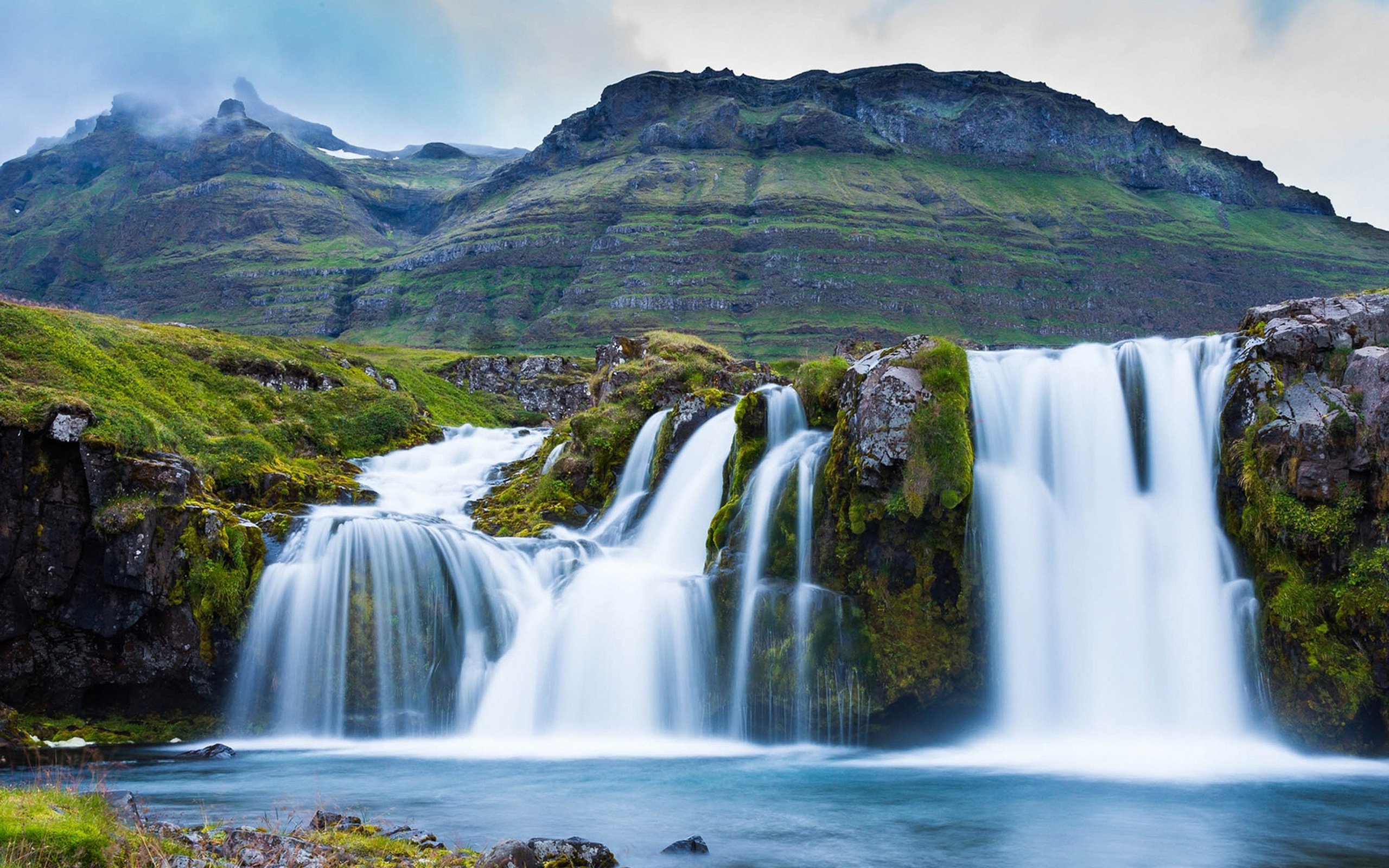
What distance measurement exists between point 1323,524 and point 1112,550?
4164 mm

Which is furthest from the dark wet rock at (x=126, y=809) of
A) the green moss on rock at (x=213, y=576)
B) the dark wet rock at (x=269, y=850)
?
the green moss on rock at (x=213, y=576)

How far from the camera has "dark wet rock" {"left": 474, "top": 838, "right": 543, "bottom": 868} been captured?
814cm

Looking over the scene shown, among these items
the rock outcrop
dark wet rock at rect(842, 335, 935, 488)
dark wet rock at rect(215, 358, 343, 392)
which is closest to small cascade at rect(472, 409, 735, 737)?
dark wet rock at rect(842, 335, 935, 488)

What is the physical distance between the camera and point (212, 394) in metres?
33.4

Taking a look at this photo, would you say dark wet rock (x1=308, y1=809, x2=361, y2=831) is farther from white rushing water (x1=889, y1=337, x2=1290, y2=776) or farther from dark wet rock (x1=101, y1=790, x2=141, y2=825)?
white rushing water (x1=889, y1=337, x2=1290, y2=776)

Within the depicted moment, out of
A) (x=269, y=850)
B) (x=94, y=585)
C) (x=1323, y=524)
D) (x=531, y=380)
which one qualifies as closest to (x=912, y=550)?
(x=1323, y=524)

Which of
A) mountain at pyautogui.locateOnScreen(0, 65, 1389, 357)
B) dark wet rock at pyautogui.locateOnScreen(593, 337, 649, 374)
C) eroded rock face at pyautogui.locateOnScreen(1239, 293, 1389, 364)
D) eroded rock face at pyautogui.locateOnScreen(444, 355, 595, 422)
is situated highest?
mountain at pyautogui.locateOnScreen(0, 65, 1389, 357)

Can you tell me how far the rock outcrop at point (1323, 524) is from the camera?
1562cm

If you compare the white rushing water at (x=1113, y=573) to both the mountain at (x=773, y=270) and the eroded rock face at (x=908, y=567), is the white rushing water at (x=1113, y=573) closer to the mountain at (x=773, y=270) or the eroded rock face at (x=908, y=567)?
the eroded rock face at (x=908, y=567)

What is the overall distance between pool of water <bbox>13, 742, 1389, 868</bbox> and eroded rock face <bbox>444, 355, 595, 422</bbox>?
1729 inches

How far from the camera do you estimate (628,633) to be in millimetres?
20656

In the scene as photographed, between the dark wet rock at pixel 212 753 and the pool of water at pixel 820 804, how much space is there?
1.13ft

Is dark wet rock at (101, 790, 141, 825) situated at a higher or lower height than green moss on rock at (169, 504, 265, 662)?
lower

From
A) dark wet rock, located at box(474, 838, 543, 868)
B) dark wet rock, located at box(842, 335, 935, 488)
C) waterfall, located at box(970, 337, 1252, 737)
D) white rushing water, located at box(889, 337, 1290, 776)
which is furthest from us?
dark wet rock, located at box(842, 335, 935, 488)
